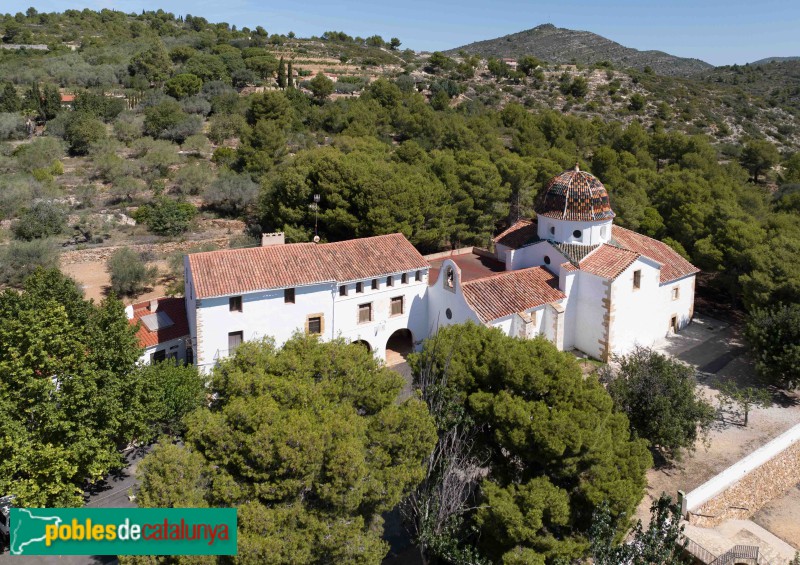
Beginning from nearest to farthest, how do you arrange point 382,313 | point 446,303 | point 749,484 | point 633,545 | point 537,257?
point 633,545 → point 749,484 → point 446,303 → point 382,313 → point 537,257

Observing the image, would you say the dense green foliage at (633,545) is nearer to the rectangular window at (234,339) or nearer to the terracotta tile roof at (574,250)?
the terracotta tile roof at (574,250)

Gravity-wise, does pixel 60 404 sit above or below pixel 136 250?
below

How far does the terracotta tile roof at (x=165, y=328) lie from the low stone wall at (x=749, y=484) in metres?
22.3

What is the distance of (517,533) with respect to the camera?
46.3ft

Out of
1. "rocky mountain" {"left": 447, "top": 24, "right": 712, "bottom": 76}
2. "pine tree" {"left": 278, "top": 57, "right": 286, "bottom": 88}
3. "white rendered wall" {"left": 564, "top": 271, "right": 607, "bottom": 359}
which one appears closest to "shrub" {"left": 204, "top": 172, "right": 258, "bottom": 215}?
"white rendered wall" {"left": 564, "top": 271, "right": 607, "bottom": 359}

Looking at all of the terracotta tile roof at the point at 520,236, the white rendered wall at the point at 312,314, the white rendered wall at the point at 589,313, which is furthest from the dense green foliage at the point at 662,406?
the terracotta tile roof at the point at 520,236

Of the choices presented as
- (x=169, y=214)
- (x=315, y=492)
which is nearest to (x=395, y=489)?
(x=315, y=492)

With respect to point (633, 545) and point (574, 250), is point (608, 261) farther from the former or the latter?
point (633, 545)

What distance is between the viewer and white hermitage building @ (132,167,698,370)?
2523 centimetres

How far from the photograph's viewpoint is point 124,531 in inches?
520

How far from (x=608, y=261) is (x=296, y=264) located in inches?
611

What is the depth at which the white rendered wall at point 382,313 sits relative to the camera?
2744cm

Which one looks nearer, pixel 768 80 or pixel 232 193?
pixel 232 193

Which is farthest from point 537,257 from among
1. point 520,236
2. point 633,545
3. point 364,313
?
point 633,545
